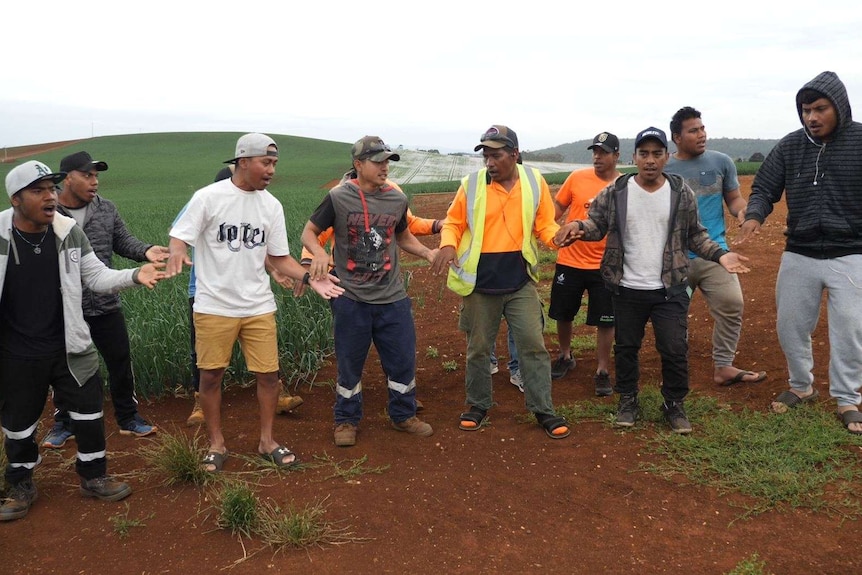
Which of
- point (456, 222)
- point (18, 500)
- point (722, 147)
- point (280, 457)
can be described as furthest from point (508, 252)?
point (722, 147)

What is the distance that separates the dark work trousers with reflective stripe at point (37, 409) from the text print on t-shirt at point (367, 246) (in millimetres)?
1607

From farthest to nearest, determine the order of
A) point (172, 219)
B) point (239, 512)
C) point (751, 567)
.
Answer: point (172, 219)
point (239, 512)
point (751, 567)

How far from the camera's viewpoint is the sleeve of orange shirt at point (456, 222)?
4492mm

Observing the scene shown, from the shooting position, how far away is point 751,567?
2988 millimetres

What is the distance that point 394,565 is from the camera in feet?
10.4

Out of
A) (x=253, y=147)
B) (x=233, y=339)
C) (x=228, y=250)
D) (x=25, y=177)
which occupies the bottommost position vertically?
(x=233, y=339)

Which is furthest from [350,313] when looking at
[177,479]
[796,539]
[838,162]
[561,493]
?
[838,162]

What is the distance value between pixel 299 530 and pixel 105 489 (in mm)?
1289

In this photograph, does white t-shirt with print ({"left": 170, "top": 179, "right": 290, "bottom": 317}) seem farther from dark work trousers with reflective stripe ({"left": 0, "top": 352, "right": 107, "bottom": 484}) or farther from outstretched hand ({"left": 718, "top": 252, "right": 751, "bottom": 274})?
outstretched hand ({"left": 718, "top": 252, "right": 751, "bottom": 274})

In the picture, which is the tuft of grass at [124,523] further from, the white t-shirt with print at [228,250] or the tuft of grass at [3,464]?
the white t-shirt with print at [228,250]

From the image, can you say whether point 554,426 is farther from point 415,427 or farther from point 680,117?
point 680,117

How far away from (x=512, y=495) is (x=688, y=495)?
889 mm

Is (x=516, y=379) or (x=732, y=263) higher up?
(x=732, y=263)

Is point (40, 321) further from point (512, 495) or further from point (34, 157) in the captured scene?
point (34, 157)
